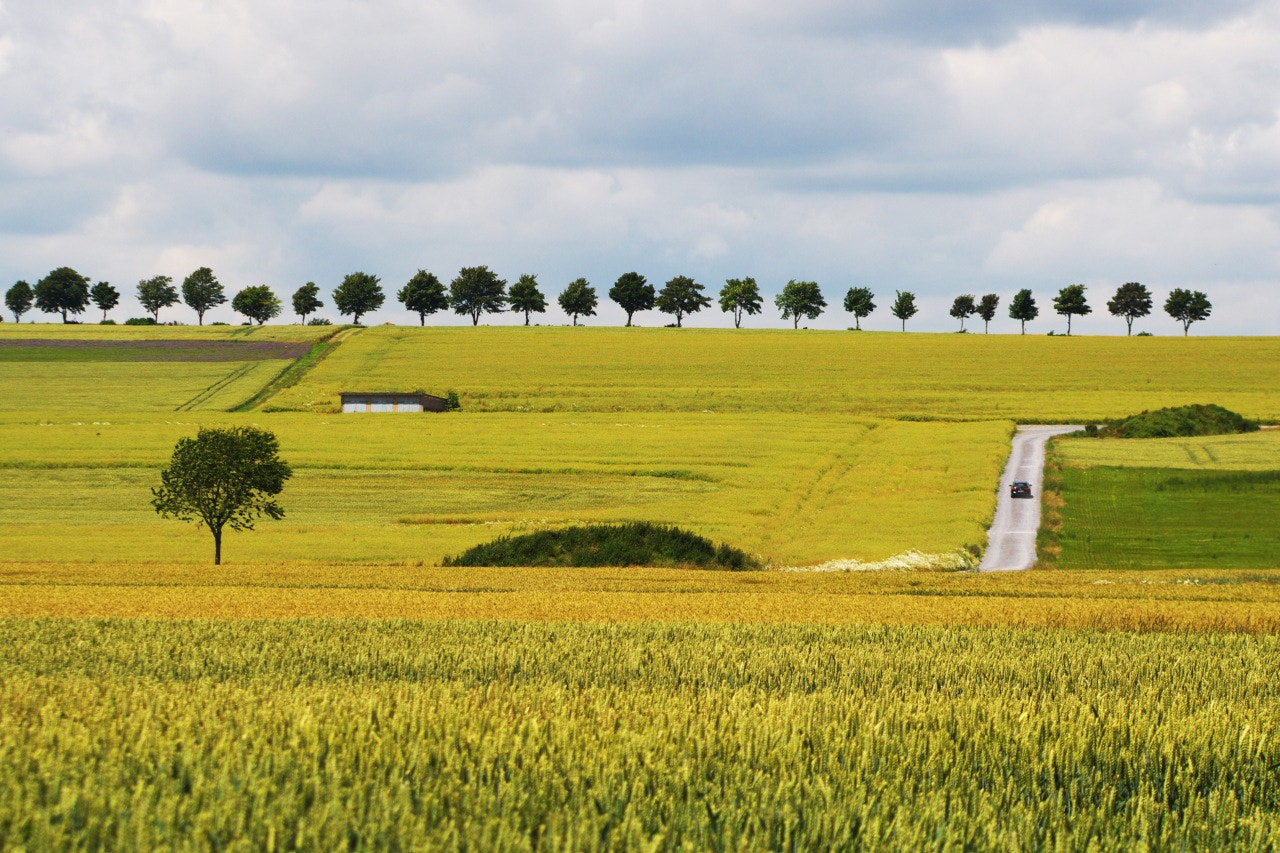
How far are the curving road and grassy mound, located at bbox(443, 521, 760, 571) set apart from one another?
44.2 ft

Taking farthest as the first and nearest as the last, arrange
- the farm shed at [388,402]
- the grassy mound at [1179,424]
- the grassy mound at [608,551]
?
the farm shed at [388,402]
the grassy mound at [1179,424]
the grassy mound at [608,551]

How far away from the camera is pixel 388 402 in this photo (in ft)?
344

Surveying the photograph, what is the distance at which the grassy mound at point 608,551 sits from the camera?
40.5 meters

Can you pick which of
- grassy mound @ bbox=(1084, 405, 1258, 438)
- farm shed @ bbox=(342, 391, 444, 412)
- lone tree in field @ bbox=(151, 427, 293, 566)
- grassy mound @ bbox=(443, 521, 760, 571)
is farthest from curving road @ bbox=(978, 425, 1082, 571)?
farm shed @ bbox=(342, 391, 444, 412)

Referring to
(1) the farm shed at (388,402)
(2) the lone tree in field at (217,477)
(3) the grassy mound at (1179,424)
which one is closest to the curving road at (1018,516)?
(3) the grassy mound at (1179,424)

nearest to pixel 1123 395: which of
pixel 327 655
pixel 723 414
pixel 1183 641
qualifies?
pixel 723 414

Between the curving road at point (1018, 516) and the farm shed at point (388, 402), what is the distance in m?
50.7

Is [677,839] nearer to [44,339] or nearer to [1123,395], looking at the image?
[1123,395]

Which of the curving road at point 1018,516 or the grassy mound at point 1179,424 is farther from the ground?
the grassy mound at point 1179,424

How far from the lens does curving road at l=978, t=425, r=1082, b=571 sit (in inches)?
2003

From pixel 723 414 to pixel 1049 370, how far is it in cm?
4739

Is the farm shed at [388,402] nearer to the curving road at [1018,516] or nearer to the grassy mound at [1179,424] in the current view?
the curving road at [1018,516]

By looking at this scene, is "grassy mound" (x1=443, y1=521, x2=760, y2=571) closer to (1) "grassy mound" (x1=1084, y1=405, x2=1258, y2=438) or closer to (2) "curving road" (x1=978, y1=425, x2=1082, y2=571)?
(2) "curving road" (x1=978, y1=425, x2=1082, y2=571)

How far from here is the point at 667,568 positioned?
1569 inches
